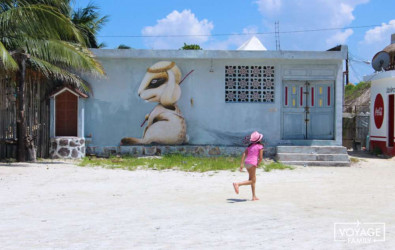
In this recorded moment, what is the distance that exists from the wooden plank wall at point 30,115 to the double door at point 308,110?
7.81 meters

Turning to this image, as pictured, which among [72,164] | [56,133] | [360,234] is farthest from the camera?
[56,133]

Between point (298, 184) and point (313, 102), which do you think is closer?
point (298, 184)

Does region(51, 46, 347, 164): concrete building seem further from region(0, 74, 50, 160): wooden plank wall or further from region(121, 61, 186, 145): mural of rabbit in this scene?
region(0, 74, 50, 160): wooden plank wall

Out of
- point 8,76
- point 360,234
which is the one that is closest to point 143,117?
point 8,76

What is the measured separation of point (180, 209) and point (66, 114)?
8496 mm

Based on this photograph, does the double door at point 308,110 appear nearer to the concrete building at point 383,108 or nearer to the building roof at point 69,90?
the concrete building at point 383,108

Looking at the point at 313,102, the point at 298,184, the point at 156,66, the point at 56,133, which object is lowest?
the point at 298,184

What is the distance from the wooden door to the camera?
14.0 meters

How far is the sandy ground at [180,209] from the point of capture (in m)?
4.98

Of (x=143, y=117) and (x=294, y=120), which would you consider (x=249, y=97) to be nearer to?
(x=294, y=120)

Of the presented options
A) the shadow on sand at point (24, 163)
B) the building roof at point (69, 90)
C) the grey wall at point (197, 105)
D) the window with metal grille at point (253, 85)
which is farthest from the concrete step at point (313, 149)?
the shadow on sand at point (24, 163)

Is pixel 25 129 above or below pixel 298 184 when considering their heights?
above

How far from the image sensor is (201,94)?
14539mm

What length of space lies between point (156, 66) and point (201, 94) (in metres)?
1.75
